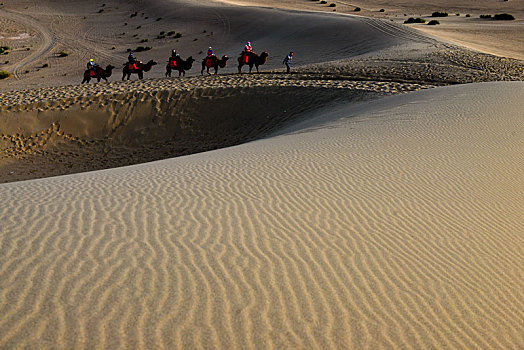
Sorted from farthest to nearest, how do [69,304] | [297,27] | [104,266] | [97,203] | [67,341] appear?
1. [297,27]
2. [97,203]
3. [104,266]
4. [69,304]
5. [67,341]

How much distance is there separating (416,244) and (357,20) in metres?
33.7

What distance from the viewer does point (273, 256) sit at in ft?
15.7

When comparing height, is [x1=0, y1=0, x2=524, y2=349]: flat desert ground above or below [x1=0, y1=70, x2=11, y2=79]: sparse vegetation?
above

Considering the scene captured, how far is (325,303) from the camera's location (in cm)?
398

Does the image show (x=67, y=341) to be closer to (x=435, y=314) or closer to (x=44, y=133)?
(x=435, y=314)

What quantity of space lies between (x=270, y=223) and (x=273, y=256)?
3.19ft

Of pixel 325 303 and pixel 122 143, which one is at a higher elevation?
pixel 325 303

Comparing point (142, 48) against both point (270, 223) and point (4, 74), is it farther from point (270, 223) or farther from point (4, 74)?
point (270, 223)

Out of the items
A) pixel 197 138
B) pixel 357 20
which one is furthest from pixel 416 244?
pixel 357 20

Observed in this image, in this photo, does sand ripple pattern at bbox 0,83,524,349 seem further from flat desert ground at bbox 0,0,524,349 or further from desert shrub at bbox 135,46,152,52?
desert shrub at bbox 135,46,152,52

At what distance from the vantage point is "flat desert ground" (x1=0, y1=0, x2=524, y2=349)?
3.71 m

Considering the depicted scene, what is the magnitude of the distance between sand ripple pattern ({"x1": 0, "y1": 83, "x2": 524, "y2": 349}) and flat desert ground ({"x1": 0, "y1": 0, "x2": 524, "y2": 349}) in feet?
0.07

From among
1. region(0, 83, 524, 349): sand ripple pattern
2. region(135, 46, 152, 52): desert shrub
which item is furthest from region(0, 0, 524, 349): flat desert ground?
region(135, 46, 152, 52): desert shrub

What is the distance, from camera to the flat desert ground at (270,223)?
3.71 meters
